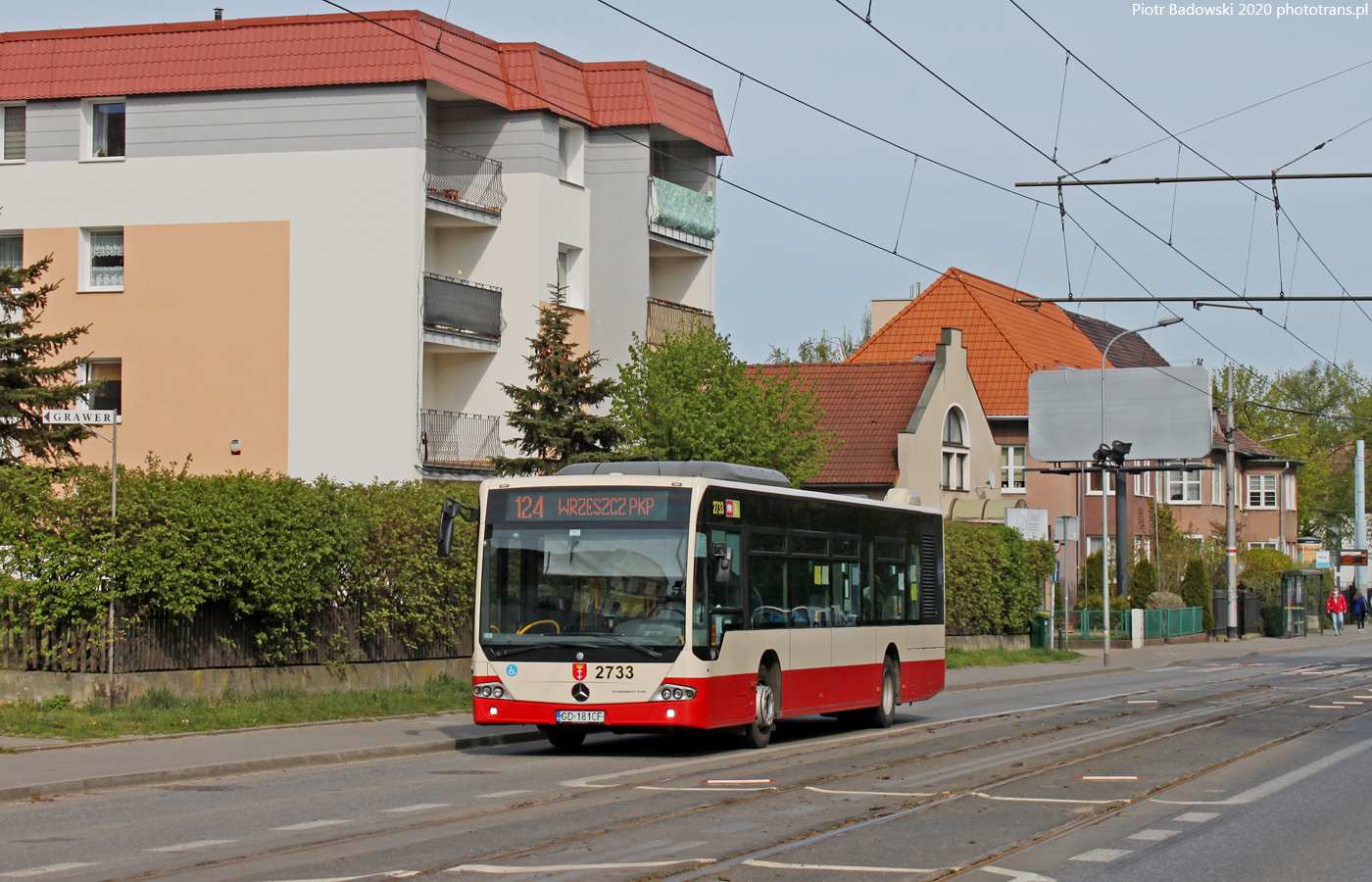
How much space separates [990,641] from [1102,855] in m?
31.6

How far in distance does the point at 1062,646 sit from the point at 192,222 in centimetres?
2472

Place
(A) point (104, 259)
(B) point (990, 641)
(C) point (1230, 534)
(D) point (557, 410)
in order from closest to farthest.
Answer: (D) point (557, 410)
(A) point (104, 259)
(B) point (990, 641)
(C) point (1230, 534)

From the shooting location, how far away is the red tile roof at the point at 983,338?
67312 millimetres

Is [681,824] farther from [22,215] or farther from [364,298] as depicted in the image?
[22,215]

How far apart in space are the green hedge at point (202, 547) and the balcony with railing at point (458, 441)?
12.0 m

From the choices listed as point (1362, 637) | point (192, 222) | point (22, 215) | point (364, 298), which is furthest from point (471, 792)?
point (1362, 637)

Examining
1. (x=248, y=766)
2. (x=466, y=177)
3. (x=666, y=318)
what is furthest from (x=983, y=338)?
(x=248, y=766)

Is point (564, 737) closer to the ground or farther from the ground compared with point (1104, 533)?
closer to the ground

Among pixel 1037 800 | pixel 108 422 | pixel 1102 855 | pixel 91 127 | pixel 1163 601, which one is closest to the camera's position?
pixel 1102 855

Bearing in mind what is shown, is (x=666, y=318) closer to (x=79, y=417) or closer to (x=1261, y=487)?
(x=79, y=417)

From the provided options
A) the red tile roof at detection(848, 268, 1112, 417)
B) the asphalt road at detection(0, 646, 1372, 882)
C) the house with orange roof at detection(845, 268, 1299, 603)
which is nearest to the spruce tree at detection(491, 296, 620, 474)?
the asphalt road at detection(0, 646, 1372, 882)

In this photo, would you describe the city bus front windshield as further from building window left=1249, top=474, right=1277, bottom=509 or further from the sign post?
building window left=1249, top=474, right=1277, bottom=509

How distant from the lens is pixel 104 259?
114 feet

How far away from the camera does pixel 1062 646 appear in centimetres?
4456
